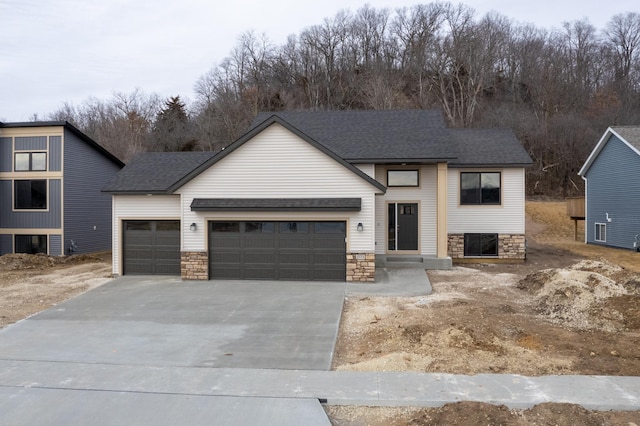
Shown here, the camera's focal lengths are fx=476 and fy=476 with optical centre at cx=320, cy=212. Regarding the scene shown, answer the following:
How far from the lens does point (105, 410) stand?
6.01 metres

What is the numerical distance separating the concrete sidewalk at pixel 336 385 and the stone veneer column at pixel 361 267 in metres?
7.62

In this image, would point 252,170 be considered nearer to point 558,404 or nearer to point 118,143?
point 558,404

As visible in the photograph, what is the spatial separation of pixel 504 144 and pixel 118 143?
36935mm

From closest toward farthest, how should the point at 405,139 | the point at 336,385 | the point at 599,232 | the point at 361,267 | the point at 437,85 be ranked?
1. the point at 336,385
2. the point at 361,267
3. the point at 405,139
4. the point at 599,232
5. the point at 437,85

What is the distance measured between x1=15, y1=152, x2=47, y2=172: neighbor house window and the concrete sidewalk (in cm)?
A: 1860

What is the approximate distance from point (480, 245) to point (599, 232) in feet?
33.4

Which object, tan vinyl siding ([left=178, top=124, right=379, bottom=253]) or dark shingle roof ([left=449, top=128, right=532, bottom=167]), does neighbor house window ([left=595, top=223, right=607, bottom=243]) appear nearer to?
dark shingle roof ([left=449, top=128, right=532, bottom=167])

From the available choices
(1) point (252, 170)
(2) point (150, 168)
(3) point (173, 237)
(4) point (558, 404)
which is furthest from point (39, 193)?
(4) point (558, 404)

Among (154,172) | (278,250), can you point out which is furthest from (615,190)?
(154,172)

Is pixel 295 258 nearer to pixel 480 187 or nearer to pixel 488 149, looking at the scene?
pixel 480 187

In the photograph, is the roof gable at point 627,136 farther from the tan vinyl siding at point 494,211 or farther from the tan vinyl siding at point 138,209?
the tan vinyl siding at point 138,209

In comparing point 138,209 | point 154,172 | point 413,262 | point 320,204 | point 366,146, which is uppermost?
point 366,146

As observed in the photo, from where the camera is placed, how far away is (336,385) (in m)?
6.69

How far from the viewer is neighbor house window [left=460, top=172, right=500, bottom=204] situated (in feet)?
63.0
